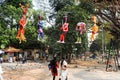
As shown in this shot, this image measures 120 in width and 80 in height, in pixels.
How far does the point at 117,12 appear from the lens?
28875mm

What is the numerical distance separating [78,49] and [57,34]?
3084mm

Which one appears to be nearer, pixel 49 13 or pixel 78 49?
pixel 78 49

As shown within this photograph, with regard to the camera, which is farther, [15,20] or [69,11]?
[15,20]

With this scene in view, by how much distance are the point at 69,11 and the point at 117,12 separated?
40.1 feet

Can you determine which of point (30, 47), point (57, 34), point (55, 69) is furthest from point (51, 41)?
point (55, 69)

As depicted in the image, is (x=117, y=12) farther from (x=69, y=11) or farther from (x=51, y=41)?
(x=51, y=41)

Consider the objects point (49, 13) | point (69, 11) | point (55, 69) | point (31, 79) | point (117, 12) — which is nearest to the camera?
point (55, 69)

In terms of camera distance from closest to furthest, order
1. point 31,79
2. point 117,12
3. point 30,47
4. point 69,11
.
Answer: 1. point 31,79
2. point 117,12
3. point 69,11
4. point 30,47

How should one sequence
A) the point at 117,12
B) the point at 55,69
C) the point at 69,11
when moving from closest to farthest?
the point at 55,69 → the point at 117,12 → the point at 69,11

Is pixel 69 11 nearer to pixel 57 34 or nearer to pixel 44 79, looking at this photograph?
pixel 57 34

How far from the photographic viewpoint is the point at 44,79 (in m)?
21.4

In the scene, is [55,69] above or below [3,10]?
below

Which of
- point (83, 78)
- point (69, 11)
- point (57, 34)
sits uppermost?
point (69, 11)

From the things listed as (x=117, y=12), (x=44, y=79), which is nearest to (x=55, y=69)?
(x=44, y=79)
